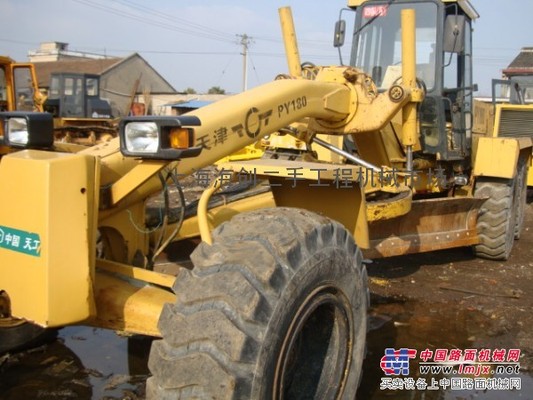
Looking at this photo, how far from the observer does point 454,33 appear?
207 inches

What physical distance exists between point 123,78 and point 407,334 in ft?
160

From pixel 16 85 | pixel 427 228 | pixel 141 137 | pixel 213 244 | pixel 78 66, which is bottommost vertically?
pixel 427 228

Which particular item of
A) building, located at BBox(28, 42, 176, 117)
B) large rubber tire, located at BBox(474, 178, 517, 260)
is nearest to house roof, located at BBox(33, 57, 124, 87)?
building, located at BBox(28, 42, 176, 117)

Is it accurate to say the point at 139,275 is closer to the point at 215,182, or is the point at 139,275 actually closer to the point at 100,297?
the point at 100,297

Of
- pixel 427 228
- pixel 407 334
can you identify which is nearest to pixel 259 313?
pixel 407 334

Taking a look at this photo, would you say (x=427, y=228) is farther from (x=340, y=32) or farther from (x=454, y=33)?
(x=340, y=32)

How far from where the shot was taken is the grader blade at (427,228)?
498 centimetres

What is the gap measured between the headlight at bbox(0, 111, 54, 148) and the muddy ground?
1.57 metres

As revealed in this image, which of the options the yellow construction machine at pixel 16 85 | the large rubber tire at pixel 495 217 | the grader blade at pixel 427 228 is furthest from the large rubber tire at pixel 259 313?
the yellow construction machine at pixel 16 85

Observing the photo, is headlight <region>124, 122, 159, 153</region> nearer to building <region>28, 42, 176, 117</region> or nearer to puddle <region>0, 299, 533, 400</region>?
puddle <region>0, 299, 533, 400</region>

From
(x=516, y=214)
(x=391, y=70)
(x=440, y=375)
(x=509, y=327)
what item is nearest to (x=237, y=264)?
(x=440, y=375)

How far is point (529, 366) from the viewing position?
3889mm

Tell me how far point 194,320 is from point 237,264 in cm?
27

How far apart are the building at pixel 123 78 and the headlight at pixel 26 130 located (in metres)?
39.0
